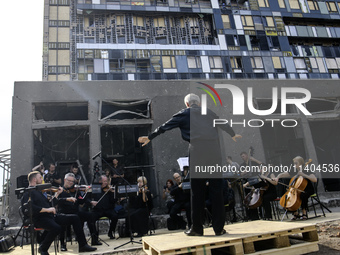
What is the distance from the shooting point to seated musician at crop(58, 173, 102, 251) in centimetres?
608

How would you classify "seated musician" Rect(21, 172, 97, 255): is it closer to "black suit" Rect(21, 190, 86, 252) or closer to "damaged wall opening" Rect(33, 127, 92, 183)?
"black suit" Rect(21, 190, 86, 252)

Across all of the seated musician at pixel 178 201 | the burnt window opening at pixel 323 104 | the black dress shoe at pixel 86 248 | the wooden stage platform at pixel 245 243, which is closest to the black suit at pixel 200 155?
the wooden stage platform at pixel 245 243

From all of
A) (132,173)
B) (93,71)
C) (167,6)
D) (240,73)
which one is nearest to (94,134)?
(132,173)

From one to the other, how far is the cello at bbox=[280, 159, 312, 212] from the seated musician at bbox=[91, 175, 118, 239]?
13.5ft

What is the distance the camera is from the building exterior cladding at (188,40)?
29.0 metres

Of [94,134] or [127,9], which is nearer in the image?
[94,134]

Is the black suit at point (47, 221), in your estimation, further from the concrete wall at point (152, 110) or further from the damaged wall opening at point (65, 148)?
the damaged wall opening at point (65, 148)

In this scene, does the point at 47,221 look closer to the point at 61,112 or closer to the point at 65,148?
the point at 61,112

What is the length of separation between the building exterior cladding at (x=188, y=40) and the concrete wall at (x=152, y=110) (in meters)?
17.6

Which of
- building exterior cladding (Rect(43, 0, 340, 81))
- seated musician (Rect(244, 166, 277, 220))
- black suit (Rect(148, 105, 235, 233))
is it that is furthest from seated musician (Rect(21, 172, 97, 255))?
building exterior cladding (Rect(43, 0, 340, 81))

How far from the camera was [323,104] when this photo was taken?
13.3 meters

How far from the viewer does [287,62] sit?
30.8 metres

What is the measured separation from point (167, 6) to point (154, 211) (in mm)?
27100

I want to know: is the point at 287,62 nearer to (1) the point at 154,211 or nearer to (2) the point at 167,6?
(2) the point at 167,6
